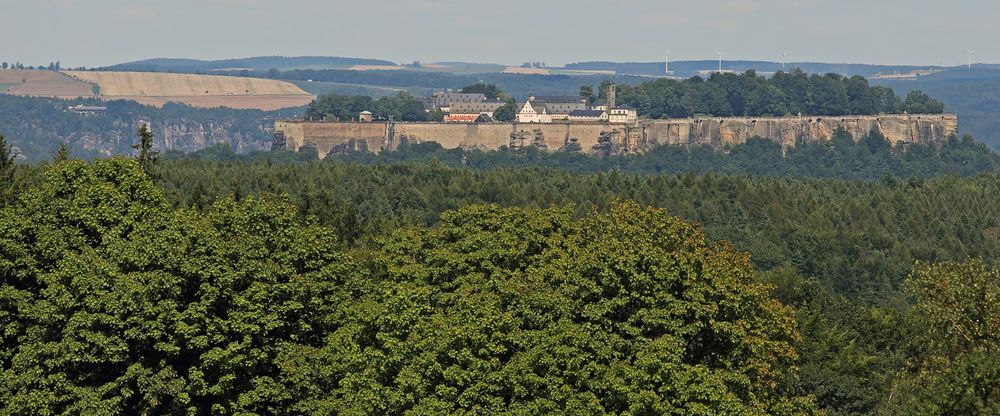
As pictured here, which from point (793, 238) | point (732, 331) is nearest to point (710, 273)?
point (732, 331)

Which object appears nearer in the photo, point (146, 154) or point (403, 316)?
point (403, 316)

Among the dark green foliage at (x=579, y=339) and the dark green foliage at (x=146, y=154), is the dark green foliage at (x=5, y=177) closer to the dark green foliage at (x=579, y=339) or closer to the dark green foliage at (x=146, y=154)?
the dark green foliage at (x=146, y=154)

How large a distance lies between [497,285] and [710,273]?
20.0 feet

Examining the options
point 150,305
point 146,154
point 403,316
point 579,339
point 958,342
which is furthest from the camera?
point 146,154

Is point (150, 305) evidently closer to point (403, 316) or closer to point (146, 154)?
point (403, 316)

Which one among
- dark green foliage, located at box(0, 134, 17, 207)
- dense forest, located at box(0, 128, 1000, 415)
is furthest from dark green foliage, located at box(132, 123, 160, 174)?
dense forest, located at box(0, 128, 1000, 415)

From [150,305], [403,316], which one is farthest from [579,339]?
[150,305]

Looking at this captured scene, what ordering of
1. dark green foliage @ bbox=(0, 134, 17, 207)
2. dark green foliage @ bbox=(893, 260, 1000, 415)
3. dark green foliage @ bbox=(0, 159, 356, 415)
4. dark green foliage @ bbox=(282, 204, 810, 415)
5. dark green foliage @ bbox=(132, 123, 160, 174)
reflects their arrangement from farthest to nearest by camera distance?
dark green foliage @ bbox=(132, 123, 160, 174), dark green foliage @ bbox=(0, 134, 17, 207), dark green foliage @ bbox=(0, 159, 356, 415), dark green foliage @ bbox=(893, 260, 1000, 415), dark green foliage @ bbox=(282, 204, 810, 415)

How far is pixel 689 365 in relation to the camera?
4769 centimetres

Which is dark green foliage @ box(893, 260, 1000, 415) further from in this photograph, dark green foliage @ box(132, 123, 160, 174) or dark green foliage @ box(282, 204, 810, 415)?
dark green foliage @ box(132, 123, 160, 174)

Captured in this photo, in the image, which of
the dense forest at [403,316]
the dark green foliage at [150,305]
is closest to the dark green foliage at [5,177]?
the dense forest at [403,316]

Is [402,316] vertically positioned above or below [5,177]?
below

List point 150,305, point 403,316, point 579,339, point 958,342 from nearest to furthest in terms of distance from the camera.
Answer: point 579,339
point 150,305
point 403,316
point 958,342

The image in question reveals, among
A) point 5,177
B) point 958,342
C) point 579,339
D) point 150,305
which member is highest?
point 5,177
